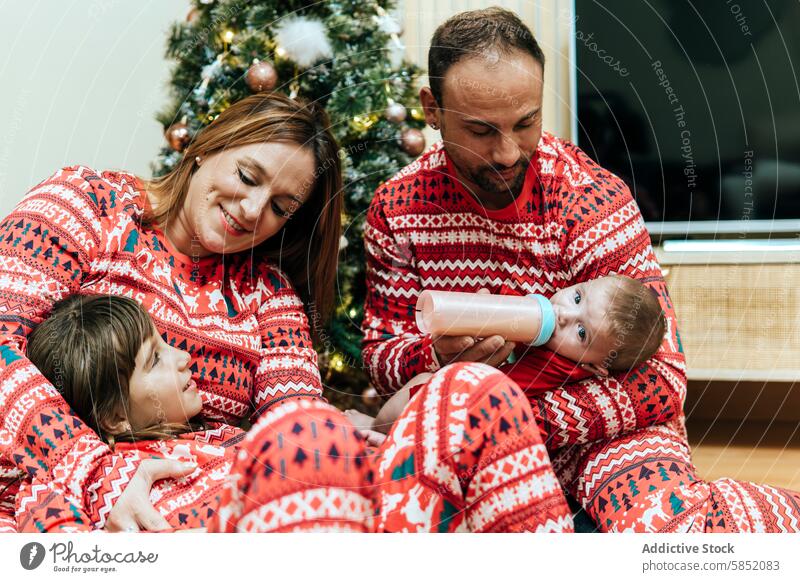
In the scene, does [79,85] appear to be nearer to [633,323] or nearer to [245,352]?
[245,352]

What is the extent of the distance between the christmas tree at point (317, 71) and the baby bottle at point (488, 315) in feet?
1.06

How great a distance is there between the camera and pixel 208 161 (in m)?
0.96

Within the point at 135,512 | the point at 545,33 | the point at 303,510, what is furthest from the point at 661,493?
the point at 545,33

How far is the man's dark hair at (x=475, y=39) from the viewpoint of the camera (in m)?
0.89

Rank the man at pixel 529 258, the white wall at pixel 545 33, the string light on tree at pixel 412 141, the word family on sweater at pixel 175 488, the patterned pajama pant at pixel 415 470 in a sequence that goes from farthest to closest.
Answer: the white wall at pixel 545 33, the string light on tree at pixel 412 141, the man at pixel 529 258, the word family on sweater at pixel 175 488, the patterned pajama pant at pixel 415 470

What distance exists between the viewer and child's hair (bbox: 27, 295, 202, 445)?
83 cm

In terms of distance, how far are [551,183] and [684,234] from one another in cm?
63

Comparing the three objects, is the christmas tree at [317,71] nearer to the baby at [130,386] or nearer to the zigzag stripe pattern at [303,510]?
the baby at [130,386]

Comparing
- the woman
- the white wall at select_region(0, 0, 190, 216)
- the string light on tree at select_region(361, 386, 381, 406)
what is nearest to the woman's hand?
the woman

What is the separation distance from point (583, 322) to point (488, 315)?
0.11 meters

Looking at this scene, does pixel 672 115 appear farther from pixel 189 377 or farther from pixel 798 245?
pixel 189 377

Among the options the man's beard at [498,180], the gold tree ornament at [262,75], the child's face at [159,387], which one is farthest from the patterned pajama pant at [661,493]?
the gold tree ornament at [262,75]
